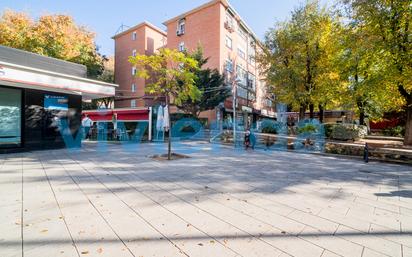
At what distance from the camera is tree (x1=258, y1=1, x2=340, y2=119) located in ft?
53.6

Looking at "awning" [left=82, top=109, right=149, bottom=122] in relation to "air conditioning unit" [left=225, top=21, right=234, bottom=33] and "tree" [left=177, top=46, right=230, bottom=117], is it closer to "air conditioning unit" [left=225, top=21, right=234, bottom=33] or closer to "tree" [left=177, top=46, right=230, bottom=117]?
"tree" [left=177, top=46, right=230, bottom=117]

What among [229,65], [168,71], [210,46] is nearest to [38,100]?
[168,71]

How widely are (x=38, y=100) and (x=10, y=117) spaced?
129 cm

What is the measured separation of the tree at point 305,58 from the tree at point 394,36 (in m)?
3.80

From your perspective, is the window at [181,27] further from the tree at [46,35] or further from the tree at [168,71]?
the tree at [168,71]

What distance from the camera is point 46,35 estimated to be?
23.0m

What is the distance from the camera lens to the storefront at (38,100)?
893 cm

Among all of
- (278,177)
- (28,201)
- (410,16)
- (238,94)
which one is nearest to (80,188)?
(28,201)

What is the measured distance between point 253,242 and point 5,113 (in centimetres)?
1163

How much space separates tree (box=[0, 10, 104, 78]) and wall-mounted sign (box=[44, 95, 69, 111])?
50.2 ft

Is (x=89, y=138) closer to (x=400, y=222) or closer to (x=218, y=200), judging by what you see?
(x=218, y=200)

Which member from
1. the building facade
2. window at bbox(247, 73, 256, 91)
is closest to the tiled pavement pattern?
the building facade

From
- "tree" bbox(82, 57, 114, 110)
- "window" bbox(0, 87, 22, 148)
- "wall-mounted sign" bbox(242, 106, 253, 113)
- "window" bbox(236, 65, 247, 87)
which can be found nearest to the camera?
"window" bbox(0, 87, 22, 148)

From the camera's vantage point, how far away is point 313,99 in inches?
654
